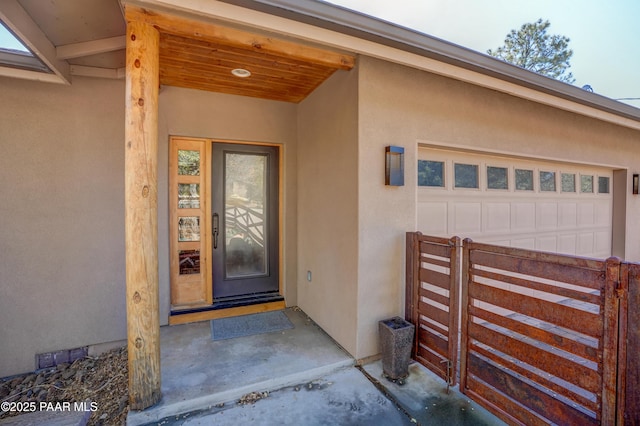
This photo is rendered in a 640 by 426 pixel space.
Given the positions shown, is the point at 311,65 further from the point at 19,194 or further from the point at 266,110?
the point at 19,194

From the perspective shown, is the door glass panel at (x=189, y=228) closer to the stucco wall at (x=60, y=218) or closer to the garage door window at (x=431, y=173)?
the stucco wall at (x=60, y=218)

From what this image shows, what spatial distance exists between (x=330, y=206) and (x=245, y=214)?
142 centimetres

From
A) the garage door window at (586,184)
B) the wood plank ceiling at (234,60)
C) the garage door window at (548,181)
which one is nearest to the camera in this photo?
the wood plank ceiling at (234,60)

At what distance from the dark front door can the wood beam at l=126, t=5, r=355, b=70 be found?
5.68 ft

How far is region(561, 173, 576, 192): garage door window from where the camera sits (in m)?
4.73

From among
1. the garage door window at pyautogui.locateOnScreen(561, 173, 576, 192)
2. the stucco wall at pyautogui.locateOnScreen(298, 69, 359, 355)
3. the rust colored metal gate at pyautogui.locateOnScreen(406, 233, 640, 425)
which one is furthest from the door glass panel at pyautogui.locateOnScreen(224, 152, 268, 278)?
the garage door window at pyautogui.locateOnScreen(561, 173, 576, 192)

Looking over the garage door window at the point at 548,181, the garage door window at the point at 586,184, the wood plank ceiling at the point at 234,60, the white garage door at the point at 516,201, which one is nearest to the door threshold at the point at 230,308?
the white garage door at the point at 516,201

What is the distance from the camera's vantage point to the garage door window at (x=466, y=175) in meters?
3.66

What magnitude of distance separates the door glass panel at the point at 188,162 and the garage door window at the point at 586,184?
608cm

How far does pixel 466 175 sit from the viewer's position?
12.3 ft

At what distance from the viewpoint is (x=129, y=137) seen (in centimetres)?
206

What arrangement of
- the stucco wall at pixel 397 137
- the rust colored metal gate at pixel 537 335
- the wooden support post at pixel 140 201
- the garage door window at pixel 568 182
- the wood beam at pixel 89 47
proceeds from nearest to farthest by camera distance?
the rust colored metal gate at pixel 537 335 → the wooden support post at pixel 140 201 → the wood beam at pixel 89 47 → the stucco wall at pixel 397 137 → the garage door window at pixel 568 182

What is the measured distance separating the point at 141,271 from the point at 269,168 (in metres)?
2.42

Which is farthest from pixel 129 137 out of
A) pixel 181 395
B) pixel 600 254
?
pixel 600 254
